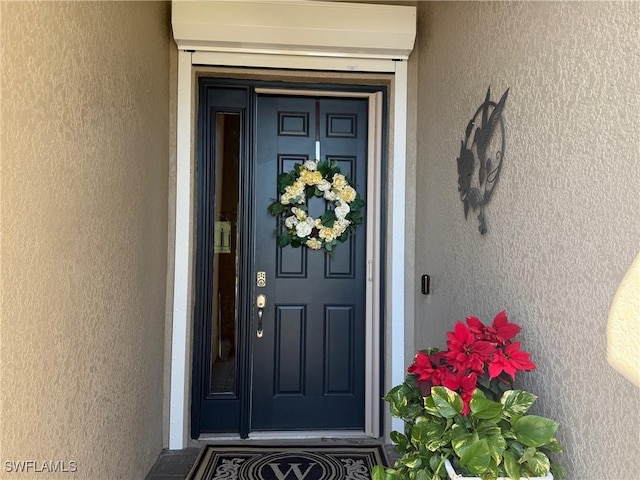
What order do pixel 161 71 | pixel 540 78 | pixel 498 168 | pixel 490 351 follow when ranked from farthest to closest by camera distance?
pixel 161 71 < pixel 498 168 < pixel 540 78 < pixel 490 351

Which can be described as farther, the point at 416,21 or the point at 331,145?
the point at 331,145

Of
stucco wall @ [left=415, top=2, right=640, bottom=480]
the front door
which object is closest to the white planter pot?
stucco wall @ [left=415, top=2, right=640, bottom=480]

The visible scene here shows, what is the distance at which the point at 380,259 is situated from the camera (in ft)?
8.45

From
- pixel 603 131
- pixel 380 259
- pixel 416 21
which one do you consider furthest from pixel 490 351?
pixel 416 21

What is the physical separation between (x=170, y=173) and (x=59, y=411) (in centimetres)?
144

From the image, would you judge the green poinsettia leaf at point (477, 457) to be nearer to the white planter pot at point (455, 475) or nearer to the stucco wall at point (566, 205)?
the white planter pot at point (455, 475)

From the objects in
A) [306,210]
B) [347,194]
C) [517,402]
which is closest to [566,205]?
[517,402]

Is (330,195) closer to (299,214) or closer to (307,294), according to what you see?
(299,214)

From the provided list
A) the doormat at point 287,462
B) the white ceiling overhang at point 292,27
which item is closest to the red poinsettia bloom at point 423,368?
the doormat at point 287,462

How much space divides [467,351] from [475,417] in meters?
0.18

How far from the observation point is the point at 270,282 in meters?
2.63

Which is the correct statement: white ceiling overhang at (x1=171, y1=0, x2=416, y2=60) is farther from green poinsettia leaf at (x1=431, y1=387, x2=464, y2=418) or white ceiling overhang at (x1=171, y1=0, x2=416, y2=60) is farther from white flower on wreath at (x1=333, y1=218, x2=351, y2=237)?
green poinsettia leaf at (x1=431, y1=387, x2=464, y2=418)

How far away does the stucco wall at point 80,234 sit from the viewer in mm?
1074

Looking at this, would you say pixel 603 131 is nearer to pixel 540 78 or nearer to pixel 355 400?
pixel 540 78
